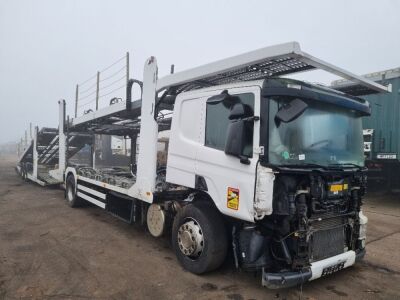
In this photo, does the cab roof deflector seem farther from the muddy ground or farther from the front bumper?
the muddy ground

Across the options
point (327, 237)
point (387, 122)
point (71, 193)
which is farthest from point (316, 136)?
point (387, 122)

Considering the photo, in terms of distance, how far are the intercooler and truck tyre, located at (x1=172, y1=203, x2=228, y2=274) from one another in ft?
3.44

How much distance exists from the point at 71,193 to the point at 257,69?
6437 millimetres

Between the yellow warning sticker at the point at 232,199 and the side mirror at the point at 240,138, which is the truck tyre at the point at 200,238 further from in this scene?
the side mirror at the point at 240,138

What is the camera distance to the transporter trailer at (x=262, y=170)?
3.54m

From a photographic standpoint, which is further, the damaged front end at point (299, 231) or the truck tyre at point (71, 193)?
the truck tyre at point (71, 193)

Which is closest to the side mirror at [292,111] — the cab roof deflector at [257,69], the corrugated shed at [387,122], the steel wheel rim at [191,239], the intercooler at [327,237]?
the cab roof deflector at [257,69]

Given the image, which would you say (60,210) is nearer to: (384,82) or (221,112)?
(221,112)

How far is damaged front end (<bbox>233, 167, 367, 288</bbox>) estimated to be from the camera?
351cm

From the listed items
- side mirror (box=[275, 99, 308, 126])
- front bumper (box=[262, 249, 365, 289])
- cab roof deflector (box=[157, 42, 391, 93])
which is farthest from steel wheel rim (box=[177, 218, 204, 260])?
cab roof deflector (box=[157, 42, 391, 93])

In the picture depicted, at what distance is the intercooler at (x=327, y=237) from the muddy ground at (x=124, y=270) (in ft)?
1.49

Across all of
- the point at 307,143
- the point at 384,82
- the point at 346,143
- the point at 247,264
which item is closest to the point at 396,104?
the point at 384,82

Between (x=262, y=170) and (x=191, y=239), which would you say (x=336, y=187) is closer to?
(x=262, y=170)

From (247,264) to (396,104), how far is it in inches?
320
